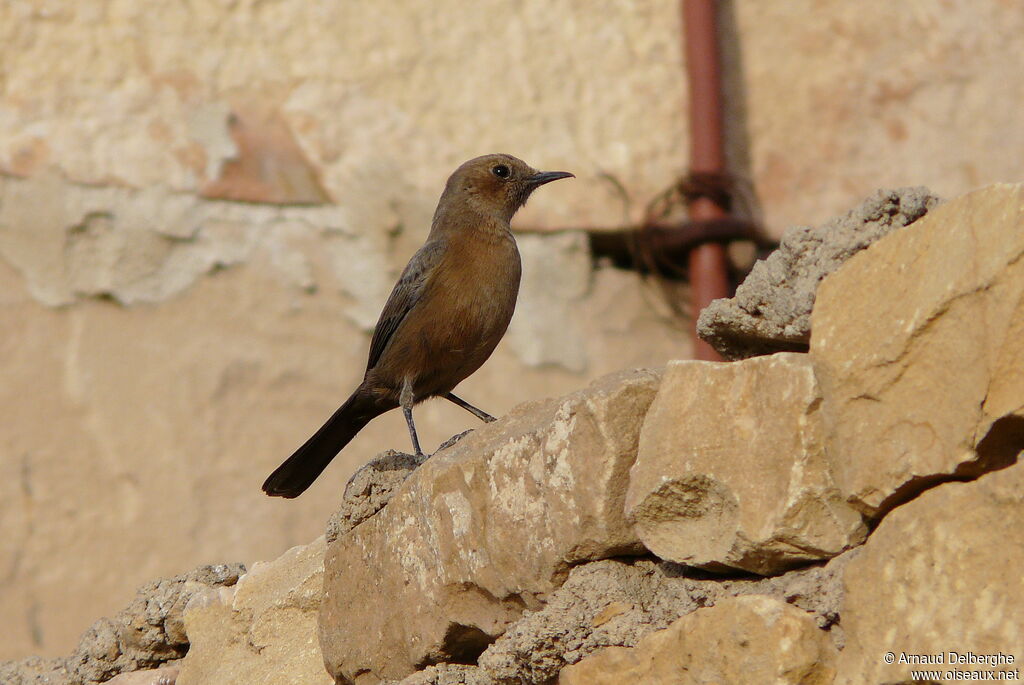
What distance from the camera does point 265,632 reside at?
3.72 metres

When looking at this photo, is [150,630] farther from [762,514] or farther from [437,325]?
[762,514]

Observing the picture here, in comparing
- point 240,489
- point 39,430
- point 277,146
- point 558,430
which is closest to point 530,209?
point 277,146

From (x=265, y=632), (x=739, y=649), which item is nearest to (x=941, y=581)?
(x=739, y=649)

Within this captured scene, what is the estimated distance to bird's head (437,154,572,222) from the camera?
5.66 meters

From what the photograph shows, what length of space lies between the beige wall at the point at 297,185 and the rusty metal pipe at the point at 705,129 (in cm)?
21

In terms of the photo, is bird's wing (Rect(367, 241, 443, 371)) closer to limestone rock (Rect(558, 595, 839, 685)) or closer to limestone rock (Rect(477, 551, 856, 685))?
limestone rock (Rect(477, 551, 856, 685))

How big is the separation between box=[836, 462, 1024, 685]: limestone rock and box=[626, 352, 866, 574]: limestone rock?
148 millimetres

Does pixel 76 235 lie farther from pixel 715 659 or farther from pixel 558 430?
pixel 715 659

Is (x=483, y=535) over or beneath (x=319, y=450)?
beneath

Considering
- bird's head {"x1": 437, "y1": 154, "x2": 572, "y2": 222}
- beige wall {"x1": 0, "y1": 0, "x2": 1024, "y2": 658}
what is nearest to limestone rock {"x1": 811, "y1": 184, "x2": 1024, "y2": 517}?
bird's head {"x1": 437, "y1": 154, "x2": 572, "y2": 222}

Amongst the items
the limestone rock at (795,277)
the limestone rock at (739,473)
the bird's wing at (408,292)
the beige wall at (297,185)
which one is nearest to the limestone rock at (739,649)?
the limestone rock at (739,473)

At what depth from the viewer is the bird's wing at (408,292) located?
5273mm

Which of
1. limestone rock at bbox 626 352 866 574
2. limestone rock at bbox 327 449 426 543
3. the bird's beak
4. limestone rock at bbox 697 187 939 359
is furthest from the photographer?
the bird's beak

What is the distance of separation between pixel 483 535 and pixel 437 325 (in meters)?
2.06
